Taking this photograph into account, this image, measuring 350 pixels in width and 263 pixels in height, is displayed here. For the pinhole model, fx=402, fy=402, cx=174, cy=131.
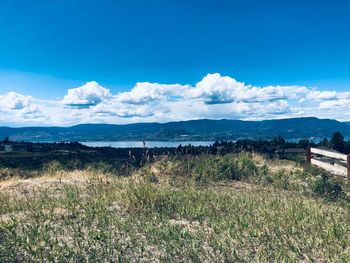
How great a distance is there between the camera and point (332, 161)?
1858 cm

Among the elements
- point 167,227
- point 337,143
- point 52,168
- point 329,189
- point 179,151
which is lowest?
point 337,143

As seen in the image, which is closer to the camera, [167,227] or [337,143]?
[167,227]

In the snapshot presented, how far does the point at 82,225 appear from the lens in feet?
23.0

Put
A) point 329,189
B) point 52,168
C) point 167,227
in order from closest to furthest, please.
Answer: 1. point 167,227
2. point 329,189
3. point 52,168

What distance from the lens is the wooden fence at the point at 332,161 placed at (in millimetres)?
15091

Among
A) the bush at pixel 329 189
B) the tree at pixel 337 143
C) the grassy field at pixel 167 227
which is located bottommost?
the tree at pixel 337 143

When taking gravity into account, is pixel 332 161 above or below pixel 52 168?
below

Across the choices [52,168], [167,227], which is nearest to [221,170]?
[52,168]

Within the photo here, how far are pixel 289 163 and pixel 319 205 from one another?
38.2 ft

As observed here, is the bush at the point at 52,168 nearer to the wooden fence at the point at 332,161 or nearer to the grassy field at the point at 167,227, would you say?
the grassy field at the point at 167,227

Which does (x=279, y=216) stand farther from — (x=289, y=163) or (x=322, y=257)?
(x=289, y=163)

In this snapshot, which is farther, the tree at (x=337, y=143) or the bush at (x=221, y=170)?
the tree at (x=337, y=143)

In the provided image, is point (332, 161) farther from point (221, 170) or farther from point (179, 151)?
point (179, 151)

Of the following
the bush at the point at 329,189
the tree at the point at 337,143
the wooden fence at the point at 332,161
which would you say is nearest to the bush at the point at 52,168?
the bush at the point at 329,189
